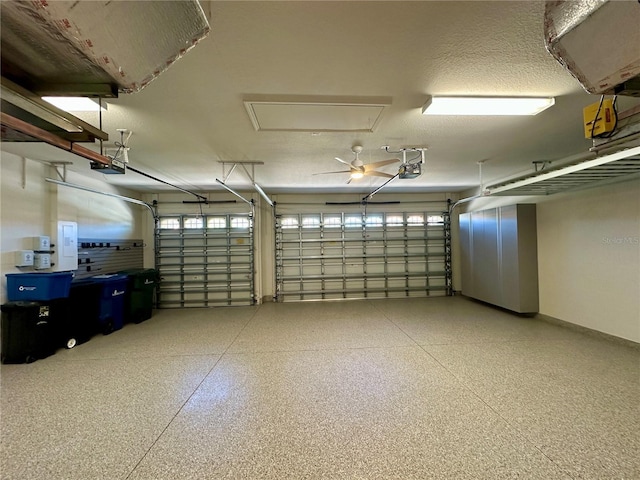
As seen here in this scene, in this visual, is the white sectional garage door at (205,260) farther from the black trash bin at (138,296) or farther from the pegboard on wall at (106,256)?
the black trash bin at (138,296)

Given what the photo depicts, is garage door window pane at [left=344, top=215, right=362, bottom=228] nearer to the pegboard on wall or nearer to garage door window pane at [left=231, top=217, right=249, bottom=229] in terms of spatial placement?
garage door window pane at [left=231, top=217, right=249, bottom=229]

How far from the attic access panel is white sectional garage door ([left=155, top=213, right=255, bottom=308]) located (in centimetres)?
454

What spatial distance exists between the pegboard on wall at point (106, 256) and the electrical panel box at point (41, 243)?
82cm

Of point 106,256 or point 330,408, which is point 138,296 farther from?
point 330,408

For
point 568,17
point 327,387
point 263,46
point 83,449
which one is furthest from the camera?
point 327,387

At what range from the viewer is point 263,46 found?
1833 millimetres

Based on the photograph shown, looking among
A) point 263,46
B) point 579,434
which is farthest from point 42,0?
point 579,434

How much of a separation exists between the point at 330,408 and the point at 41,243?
4876mm

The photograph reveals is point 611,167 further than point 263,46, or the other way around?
point 611,167

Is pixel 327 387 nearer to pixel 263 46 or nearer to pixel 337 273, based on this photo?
pixel 263 46

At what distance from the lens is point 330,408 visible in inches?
95.1

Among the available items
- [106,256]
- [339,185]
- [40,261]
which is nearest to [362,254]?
[339,185]

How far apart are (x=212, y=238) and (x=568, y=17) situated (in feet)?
23.7

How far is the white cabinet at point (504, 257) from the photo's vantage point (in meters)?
5.19
